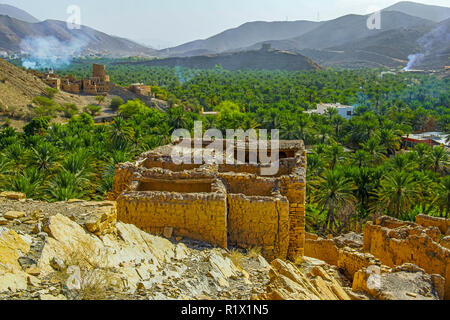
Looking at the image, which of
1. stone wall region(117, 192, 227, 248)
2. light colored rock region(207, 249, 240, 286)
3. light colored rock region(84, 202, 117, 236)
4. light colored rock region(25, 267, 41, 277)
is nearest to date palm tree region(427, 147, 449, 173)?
stone wall region(117, 192, 227, 248)

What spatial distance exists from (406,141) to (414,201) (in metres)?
23.7

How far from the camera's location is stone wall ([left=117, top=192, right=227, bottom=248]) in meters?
8.62

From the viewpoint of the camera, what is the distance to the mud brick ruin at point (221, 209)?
866 centimetres

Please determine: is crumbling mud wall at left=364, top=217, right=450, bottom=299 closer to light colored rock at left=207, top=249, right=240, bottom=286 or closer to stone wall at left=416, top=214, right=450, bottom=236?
stone wall at left=416, top=214, right=450, bottom=236

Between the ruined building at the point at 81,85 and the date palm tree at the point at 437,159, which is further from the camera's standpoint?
the ruined building at the point at 81,85

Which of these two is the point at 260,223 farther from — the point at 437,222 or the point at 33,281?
the point at 437,222

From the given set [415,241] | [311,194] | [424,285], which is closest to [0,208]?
[424,285]

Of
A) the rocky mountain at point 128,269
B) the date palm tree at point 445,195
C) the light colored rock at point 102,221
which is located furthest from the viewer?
the date palm tree at point 445,195

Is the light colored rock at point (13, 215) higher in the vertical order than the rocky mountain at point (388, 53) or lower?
lower

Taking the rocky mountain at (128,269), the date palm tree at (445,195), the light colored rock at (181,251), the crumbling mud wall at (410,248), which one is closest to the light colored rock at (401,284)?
the rocky mountain at (128,269)

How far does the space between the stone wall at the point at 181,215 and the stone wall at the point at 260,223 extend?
575 millimetres

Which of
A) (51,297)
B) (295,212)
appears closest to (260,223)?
(295,212)

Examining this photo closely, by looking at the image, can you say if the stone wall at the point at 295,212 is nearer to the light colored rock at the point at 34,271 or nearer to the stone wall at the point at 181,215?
the stone wall at the point at 181,215

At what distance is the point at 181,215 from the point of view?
8.67m
